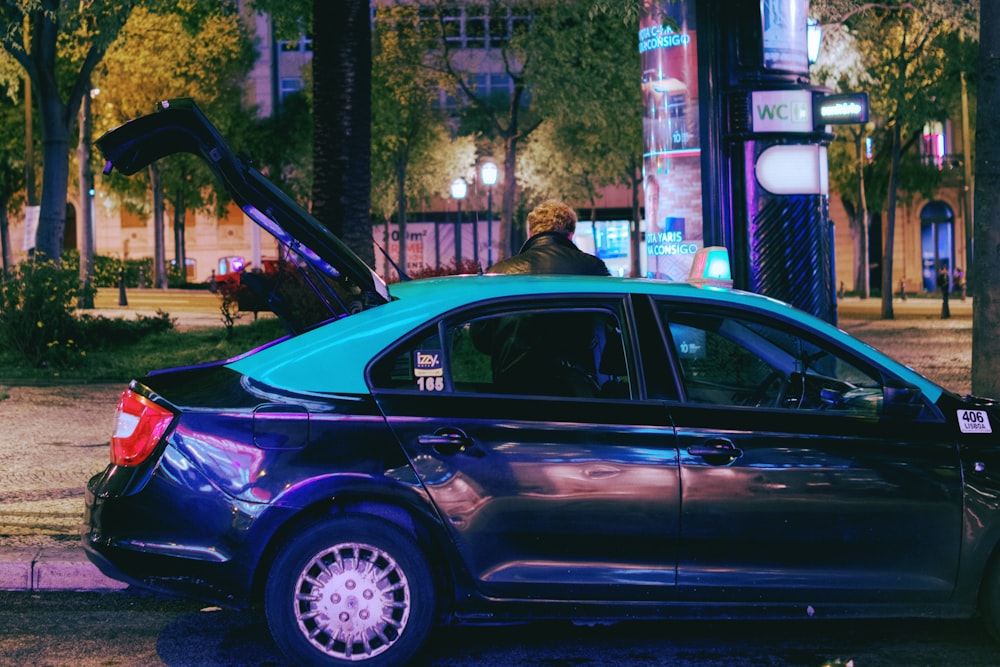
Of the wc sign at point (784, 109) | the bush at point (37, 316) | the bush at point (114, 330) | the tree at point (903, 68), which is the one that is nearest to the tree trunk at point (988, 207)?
the wc sign at point (784, 109)

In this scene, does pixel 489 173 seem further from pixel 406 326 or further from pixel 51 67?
pixel 406 326

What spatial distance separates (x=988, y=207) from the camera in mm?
8906

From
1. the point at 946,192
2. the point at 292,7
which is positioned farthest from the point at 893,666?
the point at 946,192

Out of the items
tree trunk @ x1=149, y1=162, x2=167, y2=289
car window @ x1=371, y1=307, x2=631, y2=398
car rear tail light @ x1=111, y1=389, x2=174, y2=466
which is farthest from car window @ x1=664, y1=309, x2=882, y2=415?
tree trunk @ x1=149, y1=162, x2=167, y2=289

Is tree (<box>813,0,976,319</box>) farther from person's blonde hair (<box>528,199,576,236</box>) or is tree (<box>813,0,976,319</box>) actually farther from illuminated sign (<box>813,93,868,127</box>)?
person's blonde hair (<box>528,199,576,236</box>)

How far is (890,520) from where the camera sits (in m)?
4.93

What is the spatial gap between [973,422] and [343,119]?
9.92m

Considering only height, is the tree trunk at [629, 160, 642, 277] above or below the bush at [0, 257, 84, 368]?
above

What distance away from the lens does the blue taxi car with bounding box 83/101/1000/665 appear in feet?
15.5

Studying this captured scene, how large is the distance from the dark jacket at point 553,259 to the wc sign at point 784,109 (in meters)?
5.78

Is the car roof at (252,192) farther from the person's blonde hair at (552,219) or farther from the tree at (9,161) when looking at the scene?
the tree at (9,161)

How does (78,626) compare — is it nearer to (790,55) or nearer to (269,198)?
(269,198)

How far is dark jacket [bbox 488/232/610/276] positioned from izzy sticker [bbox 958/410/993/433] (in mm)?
2075

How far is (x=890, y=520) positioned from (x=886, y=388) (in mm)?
520
